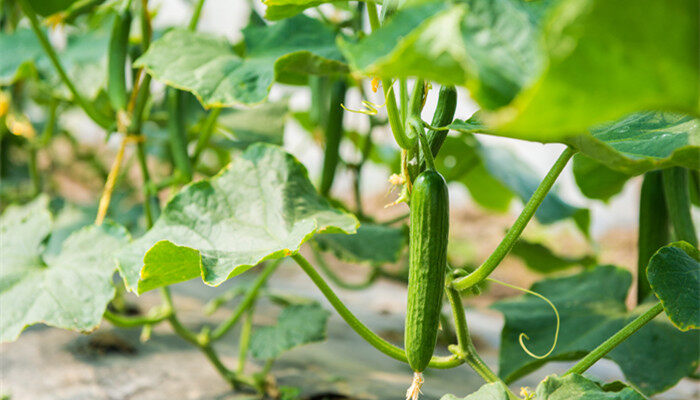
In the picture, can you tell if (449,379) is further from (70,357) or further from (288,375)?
(70,357)

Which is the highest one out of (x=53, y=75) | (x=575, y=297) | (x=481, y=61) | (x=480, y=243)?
(x=481, y=61)

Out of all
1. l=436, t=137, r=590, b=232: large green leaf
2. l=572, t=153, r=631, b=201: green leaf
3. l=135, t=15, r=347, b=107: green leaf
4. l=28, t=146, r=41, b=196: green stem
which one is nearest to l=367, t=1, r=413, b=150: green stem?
l=135, t=15, r=347, b=107: green leaf

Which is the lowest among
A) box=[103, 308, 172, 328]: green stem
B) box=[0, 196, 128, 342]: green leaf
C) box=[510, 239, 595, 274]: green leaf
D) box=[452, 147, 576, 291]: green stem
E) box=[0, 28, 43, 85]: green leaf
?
box=[510, 239, 595, 274]: green leaf

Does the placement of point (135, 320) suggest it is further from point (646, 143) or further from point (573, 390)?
point (646, 143)

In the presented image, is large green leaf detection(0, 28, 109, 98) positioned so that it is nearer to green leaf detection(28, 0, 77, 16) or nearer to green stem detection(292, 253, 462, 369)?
green leaf detection(28, 0, 77, 16)

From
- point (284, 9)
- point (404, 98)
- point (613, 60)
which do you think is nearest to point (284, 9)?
point (284, 9)

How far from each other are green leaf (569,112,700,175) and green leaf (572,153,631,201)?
217 millimetres

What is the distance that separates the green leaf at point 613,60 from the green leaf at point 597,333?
61cm

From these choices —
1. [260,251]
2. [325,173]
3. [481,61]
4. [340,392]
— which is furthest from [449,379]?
[481,61]

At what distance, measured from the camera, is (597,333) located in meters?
0.85

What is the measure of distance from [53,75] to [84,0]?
274 millimetres

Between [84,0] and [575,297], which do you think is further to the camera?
[84,0]

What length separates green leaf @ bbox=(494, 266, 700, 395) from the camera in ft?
2.72

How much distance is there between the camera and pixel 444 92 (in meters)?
0.58
